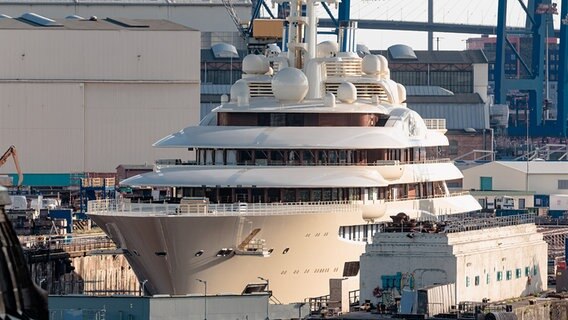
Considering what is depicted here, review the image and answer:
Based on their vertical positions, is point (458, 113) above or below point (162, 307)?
above

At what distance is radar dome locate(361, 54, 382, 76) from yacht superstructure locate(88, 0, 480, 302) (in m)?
0.05

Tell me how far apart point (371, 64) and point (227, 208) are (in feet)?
31.3

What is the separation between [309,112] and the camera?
2080 inches

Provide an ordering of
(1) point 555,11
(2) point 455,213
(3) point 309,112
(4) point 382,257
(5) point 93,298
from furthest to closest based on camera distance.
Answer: (1) point 555,11 → (2) point 455,213 → (3) point 309,112 → (4) point 382,257 → (5) point 93,298

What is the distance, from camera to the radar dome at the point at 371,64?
182ft

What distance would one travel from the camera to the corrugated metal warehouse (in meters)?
104

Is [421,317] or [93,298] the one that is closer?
[421,317]

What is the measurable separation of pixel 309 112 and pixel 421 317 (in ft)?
65.9

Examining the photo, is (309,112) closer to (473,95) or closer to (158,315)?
(158,315)

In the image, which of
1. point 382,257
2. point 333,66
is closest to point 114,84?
point 333,66

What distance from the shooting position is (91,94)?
10538 centimetres

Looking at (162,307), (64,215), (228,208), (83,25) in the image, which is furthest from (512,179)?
(162,307)

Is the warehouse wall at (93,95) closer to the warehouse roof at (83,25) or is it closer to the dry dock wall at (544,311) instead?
the warehouse roof at (83,25)

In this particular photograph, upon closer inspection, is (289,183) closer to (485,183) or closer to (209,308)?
(209,308)
